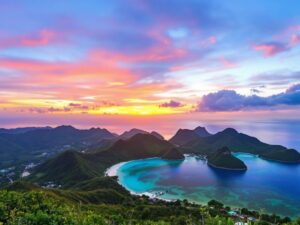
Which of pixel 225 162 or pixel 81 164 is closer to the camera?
pixel 81 164

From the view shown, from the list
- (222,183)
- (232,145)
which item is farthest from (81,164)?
Answer: (232,145)

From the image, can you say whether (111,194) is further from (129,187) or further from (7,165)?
(7,165)

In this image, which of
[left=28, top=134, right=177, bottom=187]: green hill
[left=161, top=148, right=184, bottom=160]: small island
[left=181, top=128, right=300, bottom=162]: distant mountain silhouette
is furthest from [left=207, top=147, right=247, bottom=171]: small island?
[left=28, top=134, right=177, bottom=187]: green hill

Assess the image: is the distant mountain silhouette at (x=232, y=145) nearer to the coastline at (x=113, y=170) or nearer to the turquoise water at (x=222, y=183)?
the turquoise water at (x=222, y=183)

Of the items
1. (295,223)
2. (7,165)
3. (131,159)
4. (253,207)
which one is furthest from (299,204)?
(7,165)

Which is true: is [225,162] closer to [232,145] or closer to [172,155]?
[172,155]

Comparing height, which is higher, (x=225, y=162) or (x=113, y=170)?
(x=225, y=162)

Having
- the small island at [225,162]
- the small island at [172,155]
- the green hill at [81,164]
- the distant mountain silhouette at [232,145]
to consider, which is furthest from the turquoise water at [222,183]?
the distant mountain silhouette at [232,145]

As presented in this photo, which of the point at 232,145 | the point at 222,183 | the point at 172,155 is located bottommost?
the point at 222,183
